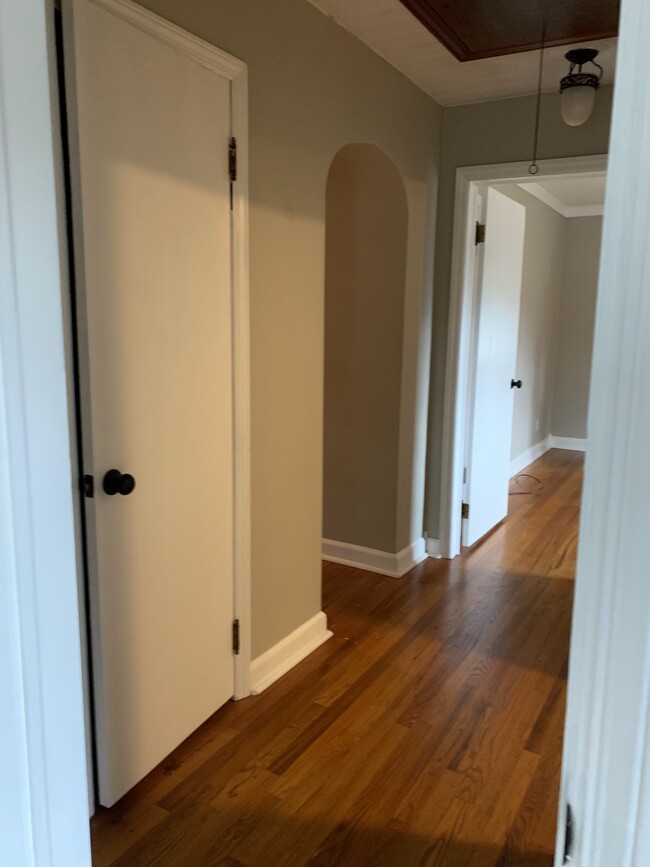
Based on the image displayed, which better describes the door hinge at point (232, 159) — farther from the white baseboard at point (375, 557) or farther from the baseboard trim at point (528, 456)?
the baseboard trim at point (528, 456)

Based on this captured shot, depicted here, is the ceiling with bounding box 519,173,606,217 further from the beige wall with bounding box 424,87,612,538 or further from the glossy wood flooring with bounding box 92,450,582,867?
the glossy wood flooring with bounding box 92,450,582,867

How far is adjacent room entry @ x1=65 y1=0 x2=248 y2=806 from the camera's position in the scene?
1630 mm

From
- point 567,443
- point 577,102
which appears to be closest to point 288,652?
point 577,102

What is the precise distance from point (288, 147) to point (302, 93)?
0.71ft

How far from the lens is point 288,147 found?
234 cm

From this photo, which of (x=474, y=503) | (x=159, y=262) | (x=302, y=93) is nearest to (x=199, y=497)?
(x=159, y=262)

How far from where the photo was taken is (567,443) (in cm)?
697

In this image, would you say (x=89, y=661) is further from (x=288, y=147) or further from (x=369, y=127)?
(x=369, y=127)

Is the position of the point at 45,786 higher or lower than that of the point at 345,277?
lower

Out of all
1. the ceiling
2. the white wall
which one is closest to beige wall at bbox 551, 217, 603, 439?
the white wall

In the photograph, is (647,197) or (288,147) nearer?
(647,197)

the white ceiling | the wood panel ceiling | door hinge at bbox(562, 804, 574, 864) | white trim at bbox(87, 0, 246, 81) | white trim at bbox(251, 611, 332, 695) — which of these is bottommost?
white trim at bbox(251, 611, 332, 695)

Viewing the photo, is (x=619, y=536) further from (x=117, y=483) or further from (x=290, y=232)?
(x=290, y=232)

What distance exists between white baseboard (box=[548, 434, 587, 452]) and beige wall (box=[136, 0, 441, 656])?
15.4 feet
